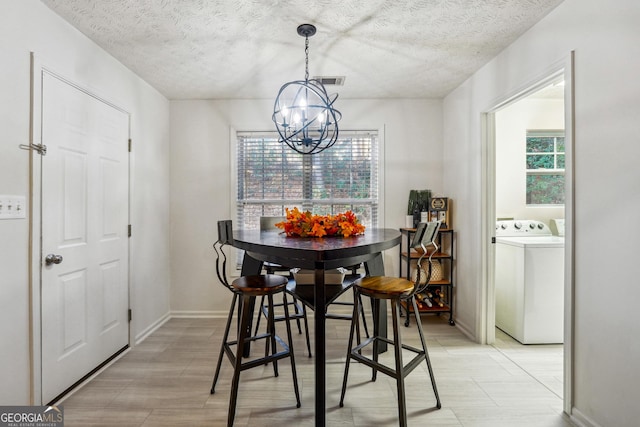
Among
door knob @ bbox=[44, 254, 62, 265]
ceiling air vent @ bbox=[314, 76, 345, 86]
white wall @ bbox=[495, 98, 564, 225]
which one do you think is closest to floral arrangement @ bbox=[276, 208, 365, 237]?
door knob @ bbox=[44, 254, 62, 265]

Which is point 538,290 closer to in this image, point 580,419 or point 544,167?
point 580,419

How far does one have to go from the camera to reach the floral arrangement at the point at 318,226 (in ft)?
7.14

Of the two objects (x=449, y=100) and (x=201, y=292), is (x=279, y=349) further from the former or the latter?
(x=449, y=100)

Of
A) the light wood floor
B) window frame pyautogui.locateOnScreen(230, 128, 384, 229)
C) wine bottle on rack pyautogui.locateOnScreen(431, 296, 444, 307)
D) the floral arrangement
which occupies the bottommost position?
the light wood floor

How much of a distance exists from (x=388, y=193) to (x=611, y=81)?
227cm

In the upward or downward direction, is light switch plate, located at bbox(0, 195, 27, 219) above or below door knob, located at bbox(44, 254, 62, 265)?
above

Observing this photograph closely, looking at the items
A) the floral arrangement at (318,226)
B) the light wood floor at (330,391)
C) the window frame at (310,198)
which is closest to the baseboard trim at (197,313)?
the light wood floor at (330,391)

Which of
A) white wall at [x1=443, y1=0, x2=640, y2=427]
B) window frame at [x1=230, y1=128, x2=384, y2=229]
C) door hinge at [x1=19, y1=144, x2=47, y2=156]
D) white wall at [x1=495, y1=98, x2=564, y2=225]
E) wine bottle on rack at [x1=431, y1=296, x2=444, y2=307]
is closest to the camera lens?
white wall at [x1=443, y1=0, x2=640, y2=427]

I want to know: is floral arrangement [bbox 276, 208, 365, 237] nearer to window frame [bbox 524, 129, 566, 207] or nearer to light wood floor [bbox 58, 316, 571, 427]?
light wood floor [bbox 58, 316, 571, 427]

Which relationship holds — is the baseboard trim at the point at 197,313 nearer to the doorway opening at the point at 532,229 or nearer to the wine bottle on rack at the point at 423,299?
the wine bottle on rack at the point at 423,299

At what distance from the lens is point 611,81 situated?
1.66 meters

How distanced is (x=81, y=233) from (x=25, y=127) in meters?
0.79

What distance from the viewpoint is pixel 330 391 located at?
2207 millimetres

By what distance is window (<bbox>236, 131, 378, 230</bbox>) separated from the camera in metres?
3.79
